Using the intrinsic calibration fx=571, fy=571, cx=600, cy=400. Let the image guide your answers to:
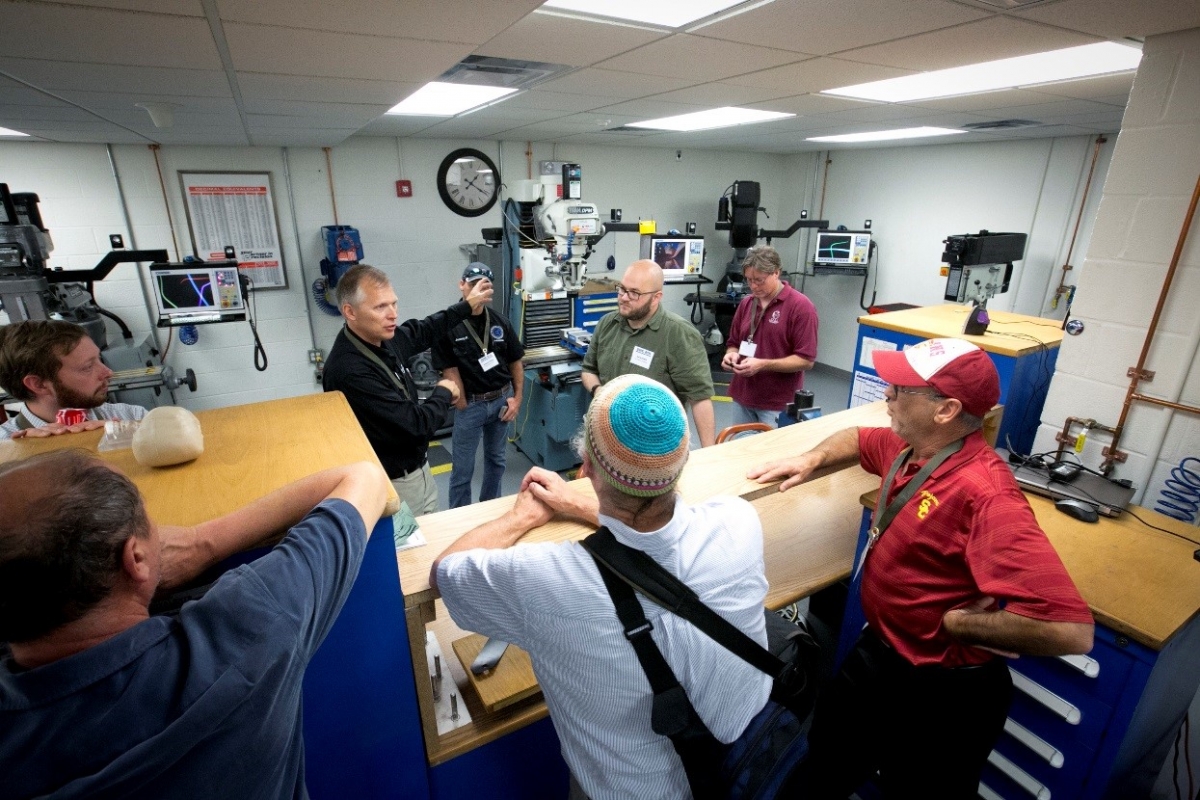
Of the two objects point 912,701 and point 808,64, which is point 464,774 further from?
point 808,64

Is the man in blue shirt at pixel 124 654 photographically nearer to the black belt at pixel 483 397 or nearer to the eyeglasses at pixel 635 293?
the eyeglasses at pixel 635 293

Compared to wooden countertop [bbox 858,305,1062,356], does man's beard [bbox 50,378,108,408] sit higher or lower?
lower

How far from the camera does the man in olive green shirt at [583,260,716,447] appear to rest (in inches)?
121

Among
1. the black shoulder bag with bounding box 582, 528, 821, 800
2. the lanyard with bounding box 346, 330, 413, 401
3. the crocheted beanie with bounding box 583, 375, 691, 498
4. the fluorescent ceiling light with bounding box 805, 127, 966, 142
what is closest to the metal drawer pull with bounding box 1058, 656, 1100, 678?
the black shoulder bag with bounding box 582, 528, 821, 800

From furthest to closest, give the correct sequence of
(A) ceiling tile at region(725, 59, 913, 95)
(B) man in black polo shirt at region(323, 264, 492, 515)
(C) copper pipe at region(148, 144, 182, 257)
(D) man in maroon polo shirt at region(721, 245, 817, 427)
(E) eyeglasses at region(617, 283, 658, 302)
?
1. (C) copper pipe at region(148, 144, 182, 257)
2. (D) man in maroon polo shirt at region(721, 245, 817, 427)
3. (E) eyeglasses at region(617, 283, 658, 302)
4. (A) ceiling tile at region(725, 59, 913, 95)
5. (B) man in black polo shirt at region(323, 264, 492, 515)

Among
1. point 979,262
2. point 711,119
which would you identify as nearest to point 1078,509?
point 979,262

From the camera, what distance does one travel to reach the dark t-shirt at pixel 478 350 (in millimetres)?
3537

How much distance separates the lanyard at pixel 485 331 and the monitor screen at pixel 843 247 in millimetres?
4536

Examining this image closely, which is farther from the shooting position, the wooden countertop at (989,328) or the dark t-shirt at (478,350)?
the dark t-shirt at (478,350)

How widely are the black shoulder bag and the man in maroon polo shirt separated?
262 cm

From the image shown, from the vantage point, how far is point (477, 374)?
3605mm

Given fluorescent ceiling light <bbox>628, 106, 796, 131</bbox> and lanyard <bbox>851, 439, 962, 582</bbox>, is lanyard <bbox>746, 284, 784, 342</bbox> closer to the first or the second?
fluorescent ceiling light <bbox>628, 106, 796, 131</bbox>

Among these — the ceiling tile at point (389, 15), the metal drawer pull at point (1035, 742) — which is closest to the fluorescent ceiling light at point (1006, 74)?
the ceiling tile at point (389, 15)

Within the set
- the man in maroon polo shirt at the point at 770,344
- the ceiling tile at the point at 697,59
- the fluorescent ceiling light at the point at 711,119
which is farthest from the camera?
the fluorescent ceiling light at the point at 711,119
